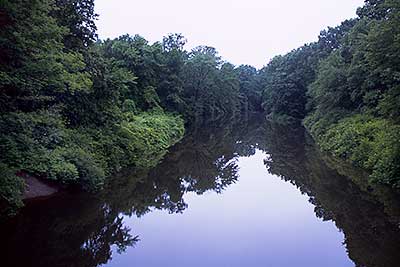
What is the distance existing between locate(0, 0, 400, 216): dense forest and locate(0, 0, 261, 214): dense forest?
0.04m

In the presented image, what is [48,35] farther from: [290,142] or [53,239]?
[290,142]

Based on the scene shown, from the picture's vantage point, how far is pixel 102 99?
21125mm

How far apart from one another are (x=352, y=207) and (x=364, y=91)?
15881mm

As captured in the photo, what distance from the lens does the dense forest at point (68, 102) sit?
36.3ft

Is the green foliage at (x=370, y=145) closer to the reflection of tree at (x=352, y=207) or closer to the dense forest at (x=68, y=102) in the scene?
the reflection of tree at (x=352, y=207)

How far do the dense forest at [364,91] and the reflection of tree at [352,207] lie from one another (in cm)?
129

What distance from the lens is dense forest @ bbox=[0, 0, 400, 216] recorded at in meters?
11.2

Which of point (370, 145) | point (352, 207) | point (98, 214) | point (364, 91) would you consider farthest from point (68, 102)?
point (364, 91)

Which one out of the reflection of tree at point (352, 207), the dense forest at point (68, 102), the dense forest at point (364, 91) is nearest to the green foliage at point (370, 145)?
the dense forest at point (364, 91)

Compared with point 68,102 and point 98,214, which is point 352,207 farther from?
point 68,102

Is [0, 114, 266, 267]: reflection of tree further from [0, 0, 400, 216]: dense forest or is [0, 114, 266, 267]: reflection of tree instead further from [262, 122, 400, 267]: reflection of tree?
[262, 122, 400, 267]: reflection of tree

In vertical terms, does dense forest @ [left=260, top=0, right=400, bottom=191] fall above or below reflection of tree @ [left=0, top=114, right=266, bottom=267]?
above

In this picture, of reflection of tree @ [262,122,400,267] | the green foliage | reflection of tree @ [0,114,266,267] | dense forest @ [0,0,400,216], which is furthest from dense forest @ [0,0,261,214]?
the green foliage

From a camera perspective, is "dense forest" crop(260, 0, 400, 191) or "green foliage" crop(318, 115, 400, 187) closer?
"green foliage" crop(318, 115, 400, 187)
